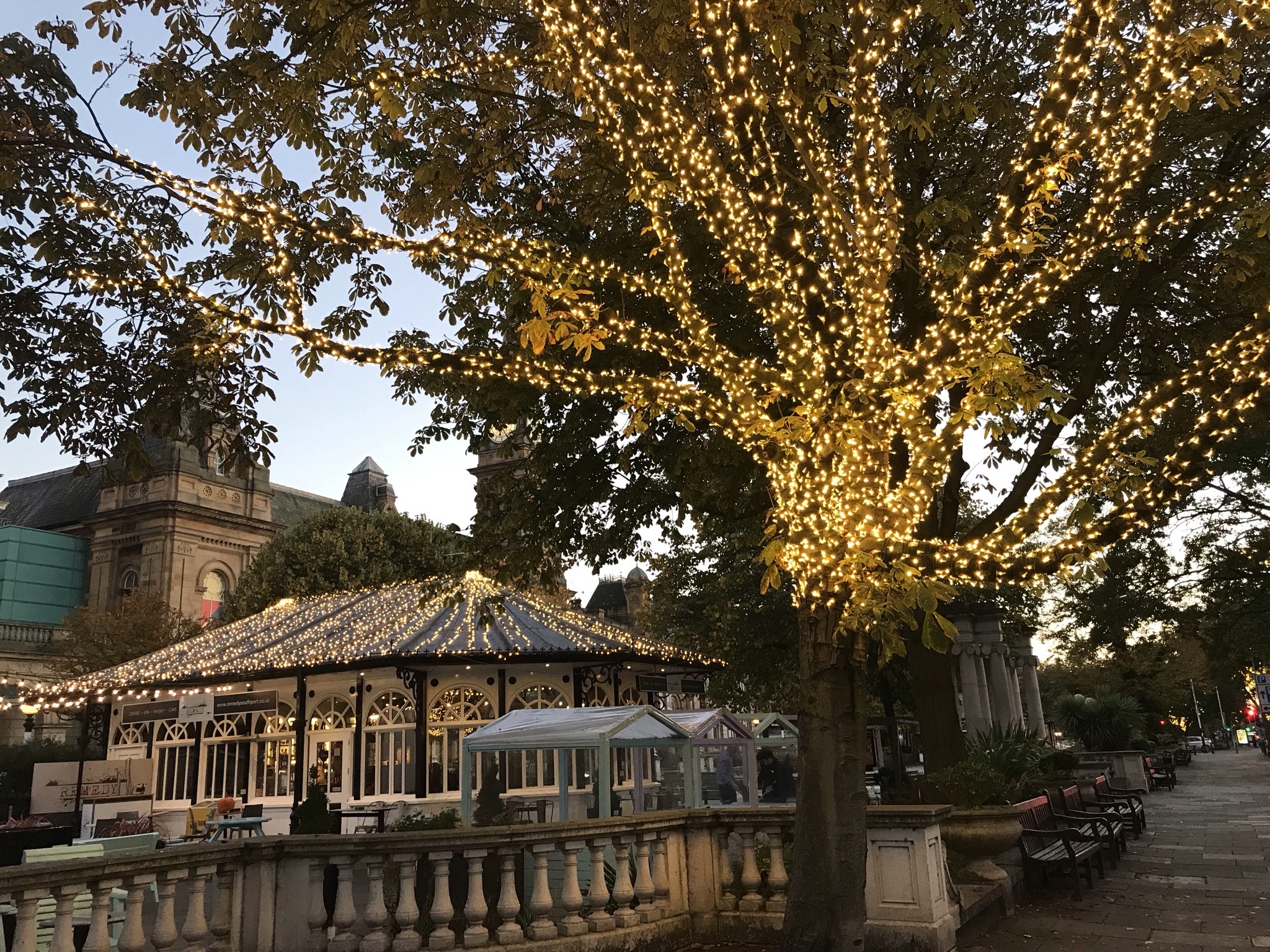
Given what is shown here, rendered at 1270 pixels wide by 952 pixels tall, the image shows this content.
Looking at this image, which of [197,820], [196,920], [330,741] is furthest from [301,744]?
[196,920]

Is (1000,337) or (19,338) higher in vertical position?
(19,338)

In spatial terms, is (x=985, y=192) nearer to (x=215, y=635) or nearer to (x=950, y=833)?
(x=950, y=833)

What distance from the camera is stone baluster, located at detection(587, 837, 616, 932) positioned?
7.15 m

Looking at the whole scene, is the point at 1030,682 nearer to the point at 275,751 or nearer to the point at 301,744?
the point at 301,744

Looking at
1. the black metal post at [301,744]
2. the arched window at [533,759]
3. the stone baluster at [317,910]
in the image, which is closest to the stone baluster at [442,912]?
the stone baluster at [317,910]

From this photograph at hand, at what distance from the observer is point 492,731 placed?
11773 mm

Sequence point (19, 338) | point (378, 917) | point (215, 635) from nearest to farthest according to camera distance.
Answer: point (378, 917)
point (19, 338)
point (215, 635)

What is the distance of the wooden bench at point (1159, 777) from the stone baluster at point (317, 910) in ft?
88.3

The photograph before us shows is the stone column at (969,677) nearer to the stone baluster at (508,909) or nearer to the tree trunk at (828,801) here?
the tree trunk at (828,801)

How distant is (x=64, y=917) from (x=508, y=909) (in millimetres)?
2889

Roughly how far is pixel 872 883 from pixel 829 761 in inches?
73.3

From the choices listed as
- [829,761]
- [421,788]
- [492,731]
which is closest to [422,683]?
[421,788]

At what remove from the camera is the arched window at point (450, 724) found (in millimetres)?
20125

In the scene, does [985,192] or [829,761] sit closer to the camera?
[829,761]
